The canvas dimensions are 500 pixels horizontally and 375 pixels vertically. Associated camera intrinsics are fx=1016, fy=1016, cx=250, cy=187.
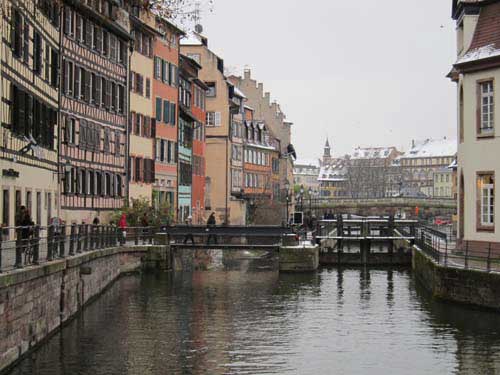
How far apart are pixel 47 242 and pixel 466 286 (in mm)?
12684

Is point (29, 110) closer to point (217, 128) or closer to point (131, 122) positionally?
point (131, 122)

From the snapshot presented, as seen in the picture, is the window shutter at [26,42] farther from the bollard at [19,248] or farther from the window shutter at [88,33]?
the bollard at [19,248]

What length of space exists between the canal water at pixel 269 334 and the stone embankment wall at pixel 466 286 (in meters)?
0.41

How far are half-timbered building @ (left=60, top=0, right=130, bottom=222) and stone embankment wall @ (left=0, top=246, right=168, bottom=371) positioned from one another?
8.94 m

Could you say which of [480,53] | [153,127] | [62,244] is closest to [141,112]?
[153,127]

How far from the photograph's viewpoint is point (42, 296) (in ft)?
76.2

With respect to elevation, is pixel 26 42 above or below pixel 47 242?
above

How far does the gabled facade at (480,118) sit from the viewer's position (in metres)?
34.3

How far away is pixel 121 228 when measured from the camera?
43.9 metres

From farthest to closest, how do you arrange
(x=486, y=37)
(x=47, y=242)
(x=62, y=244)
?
(x=486, y=37) < (x=62, y=244) < (x=47, y=242)

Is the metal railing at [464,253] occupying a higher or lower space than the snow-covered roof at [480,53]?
lower

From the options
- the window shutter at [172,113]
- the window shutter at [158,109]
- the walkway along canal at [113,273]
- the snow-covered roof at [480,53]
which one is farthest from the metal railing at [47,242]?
the window shutter at [172,113]

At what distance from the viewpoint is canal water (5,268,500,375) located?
21.5 metres

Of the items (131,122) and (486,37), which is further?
(131,122)
